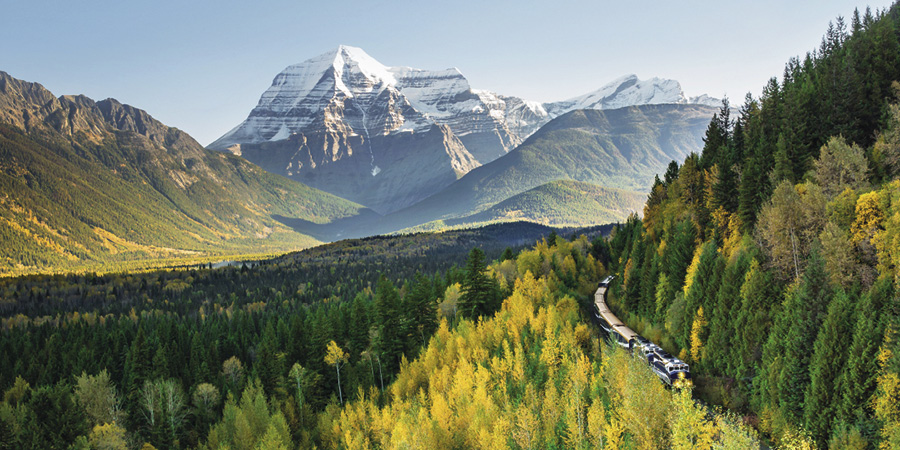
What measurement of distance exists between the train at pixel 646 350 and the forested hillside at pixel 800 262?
13.2 feet

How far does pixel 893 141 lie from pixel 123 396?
409 feet

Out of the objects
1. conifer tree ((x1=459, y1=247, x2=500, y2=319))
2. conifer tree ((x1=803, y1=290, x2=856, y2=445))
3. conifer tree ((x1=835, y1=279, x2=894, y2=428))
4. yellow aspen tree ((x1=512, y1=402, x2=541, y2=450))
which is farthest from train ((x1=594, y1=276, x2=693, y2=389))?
conifer tree ((x1=459, y1=247, x2=500, y2=319))

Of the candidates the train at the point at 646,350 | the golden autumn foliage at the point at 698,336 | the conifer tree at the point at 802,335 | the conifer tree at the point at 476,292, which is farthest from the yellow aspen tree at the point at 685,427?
the conifer tree at the point at 476,292

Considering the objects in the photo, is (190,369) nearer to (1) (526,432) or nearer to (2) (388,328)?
(2) (388,328)

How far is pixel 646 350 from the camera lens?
7212 cm

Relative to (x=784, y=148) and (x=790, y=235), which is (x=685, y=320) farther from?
(x=784, y=148)

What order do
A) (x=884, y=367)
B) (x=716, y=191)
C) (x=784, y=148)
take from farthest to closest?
(x=716, y=191) < (x=784, y=148) < (x=884, y=367)

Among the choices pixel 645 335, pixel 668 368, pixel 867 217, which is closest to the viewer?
pixel 867 217

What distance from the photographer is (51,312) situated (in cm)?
19062

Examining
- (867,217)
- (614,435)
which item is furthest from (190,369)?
(867,217)

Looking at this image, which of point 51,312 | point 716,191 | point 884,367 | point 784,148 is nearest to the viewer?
point 884,367

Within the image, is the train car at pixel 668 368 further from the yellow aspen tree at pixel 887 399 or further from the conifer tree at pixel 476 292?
the conifer tree at pixel 476 292

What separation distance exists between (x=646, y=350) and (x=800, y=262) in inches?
823

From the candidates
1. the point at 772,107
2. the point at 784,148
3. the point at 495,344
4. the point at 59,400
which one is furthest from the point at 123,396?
the point at 772,107
